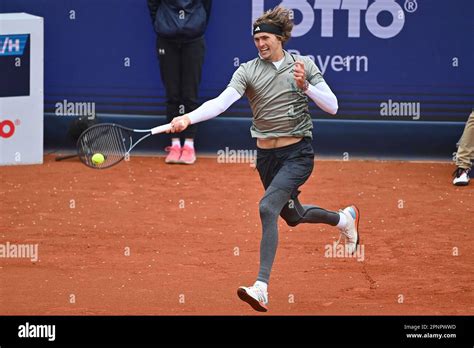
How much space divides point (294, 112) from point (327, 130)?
5759 millimetres

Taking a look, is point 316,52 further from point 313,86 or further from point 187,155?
point 313,86

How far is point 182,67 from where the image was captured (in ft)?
43.0

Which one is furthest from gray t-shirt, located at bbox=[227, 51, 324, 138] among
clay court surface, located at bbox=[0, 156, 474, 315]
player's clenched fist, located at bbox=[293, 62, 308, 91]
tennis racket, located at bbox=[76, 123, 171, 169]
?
clay court surface, located at bbox=[0, 156, 474, 315]

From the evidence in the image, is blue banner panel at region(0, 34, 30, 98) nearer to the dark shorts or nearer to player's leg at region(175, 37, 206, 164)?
player's leg at region(175, 37, 206, 164)

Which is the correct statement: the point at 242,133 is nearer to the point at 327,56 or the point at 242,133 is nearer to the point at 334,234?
the point at 327,56

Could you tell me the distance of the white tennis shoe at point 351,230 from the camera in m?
8.89

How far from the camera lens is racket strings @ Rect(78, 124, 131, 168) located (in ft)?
26.9

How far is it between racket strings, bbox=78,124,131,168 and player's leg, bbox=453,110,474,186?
5.15 m

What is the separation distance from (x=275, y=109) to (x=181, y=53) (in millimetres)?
5469

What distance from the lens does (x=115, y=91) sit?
13578 mm

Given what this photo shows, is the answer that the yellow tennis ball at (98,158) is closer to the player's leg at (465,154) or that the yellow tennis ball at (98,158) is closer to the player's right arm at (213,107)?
the player's right arm at (213,107)

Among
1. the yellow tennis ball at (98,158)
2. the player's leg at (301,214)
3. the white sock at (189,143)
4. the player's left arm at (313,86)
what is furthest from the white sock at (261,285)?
the white sock at (189,143)

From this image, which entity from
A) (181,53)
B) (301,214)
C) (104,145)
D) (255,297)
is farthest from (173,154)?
(255,297)

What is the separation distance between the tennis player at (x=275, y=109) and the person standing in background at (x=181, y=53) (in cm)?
510
